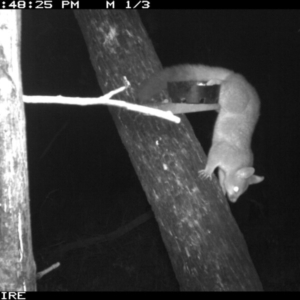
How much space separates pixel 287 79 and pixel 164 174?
254 inches

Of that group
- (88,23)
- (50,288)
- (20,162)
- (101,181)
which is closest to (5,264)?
(20,162)

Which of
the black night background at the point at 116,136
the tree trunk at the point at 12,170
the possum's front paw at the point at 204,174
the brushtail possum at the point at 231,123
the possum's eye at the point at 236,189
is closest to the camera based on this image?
the tree trunk at the point at 12,170

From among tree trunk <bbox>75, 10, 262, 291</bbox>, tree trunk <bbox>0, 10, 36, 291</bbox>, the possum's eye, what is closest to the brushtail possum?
the possum's eye

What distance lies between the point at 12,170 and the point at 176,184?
1.74 m

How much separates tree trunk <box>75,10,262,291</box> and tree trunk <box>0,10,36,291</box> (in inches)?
63.2

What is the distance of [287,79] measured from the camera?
9.52 metres

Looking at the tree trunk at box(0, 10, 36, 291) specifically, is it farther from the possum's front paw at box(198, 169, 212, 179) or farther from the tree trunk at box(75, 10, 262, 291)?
the possum's front paw at box(198, 169, 212, 179)

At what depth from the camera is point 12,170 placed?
7.58ft

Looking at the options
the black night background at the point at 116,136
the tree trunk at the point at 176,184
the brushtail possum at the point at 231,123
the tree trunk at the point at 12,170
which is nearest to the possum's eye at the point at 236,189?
the brushtail possum at the point at 231,123

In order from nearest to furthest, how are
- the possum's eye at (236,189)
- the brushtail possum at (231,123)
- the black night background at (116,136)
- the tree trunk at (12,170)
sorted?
the tree trunk at (12,170)
the brushtail possum at (231,123)
the possum's eye at (236,189)
the black night background at (116,136)

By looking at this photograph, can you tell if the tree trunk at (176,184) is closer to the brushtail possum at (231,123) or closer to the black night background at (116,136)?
the brushtail possum at (231,123)

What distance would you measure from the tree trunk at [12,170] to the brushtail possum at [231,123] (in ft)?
6.35

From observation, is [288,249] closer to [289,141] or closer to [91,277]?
[289,141]

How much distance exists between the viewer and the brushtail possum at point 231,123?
174 inches
